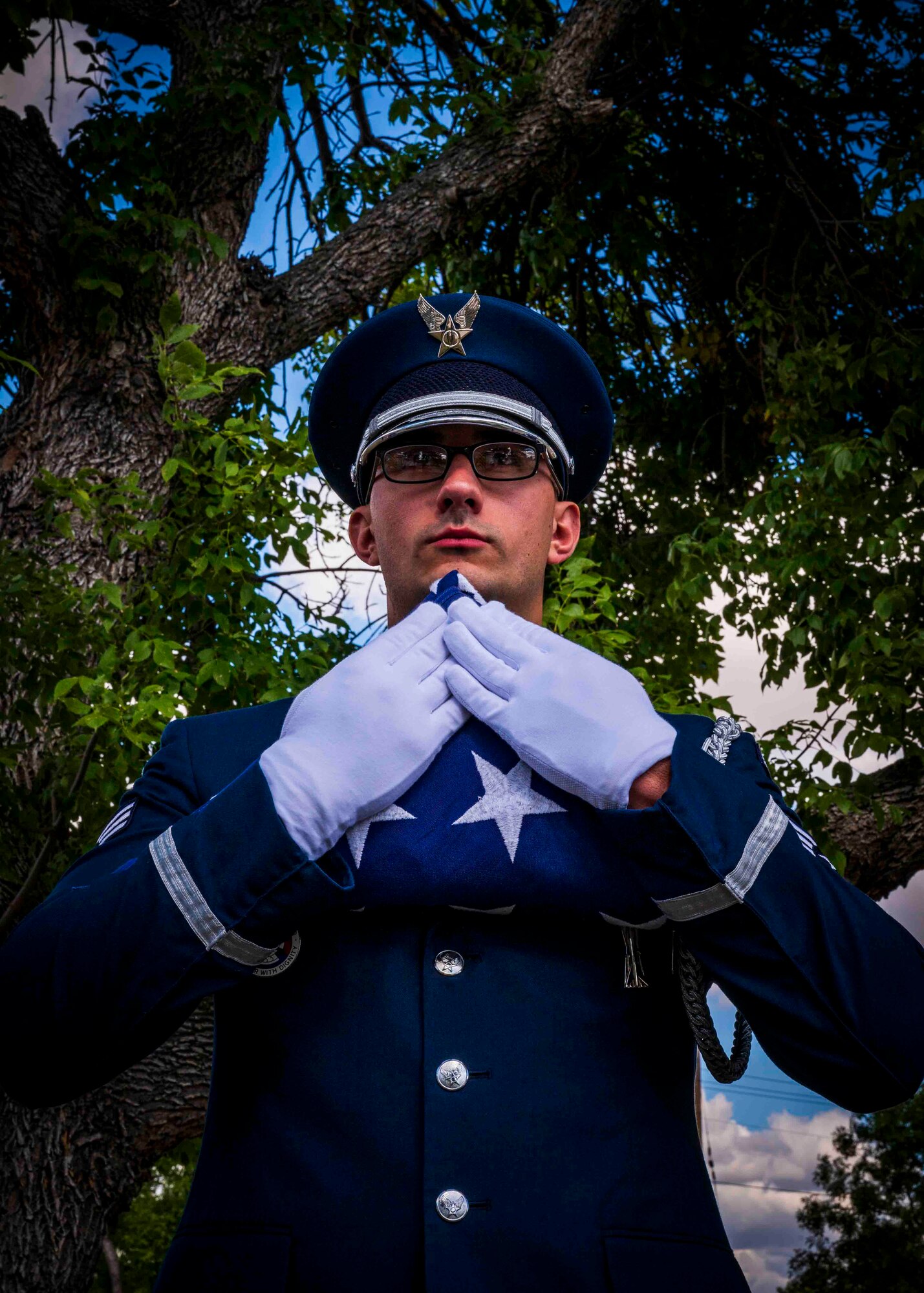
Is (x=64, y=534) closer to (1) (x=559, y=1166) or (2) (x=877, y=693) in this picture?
(1) (x=559, y=1166)

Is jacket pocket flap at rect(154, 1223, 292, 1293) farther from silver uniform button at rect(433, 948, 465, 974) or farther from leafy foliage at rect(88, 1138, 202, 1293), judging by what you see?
leafy foliage at rect(88, 1138, 202, 1293)

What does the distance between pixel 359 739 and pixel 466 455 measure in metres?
0.68

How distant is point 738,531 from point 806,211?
2442 mm

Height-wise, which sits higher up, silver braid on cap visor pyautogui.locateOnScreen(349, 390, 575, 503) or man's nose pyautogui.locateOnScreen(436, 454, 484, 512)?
silver braid on cap visor pyautogui.locateOnScreen(349, 390, 575, 503)

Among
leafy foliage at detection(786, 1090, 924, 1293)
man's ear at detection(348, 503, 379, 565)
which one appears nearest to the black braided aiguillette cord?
man's ear at detection(348, 503, 379, 565)

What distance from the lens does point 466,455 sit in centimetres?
185

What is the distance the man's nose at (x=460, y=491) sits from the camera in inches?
70.0

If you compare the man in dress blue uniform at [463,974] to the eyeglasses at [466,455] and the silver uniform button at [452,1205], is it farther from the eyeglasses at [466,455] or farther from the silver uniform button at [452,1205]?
the eyeglasses at [466,455]

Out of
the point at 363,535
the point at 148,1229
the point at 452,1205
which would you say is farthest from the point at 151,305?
the point at 148,1229

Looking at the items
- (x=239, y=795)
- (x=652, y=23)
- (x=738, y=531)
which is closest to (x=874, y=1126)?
(x=738, y=531)

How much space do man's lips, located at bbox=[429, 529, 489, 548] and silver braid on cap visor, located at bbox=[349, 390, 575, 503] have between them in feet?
0.70

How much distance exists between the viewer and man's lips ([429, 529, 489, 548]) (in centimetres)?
175

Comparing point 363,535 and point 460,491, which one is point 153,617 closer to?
point 363,535

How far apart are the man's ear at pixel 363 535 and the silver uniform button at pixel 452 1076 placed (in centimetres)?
98
